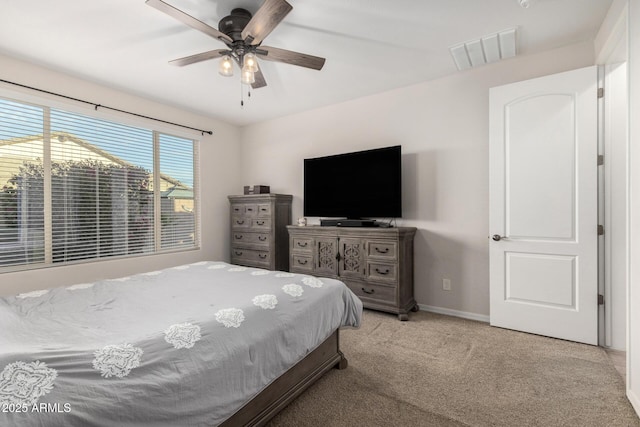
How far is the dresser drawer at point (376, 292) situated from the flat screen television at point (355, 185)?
78 centimetres

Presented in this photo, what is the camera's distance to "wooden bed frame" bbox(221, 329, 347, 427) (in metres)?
1.39

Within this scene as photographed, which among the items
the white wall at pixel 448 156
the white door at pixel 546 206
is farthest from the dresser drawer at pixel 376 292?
the white door at pixel 546 206

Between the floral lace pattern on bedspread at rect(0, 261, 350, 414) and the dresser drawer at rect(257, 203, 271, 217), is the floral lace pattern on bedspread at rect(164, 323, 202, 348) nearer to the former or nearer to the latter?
the floral lace pattern on bedspread at rect(0, 261, 350, 414)

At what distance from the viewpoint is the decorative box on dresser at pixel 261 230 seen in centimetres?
406

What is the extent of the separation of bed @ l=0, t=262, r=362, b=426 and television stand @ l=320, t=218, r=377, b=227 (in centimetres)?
134

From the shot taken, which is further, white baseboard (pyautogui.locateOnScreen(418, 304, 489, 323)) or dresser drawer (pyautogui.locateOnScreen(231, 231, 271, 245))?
dresser drawer (pyautogui.locateOnScreen(231, 231, 271, 245))

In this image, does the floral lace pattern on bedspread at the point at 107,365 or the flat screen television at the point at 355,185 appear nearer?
the floral lace pattern on bedspread at the point at 107,365

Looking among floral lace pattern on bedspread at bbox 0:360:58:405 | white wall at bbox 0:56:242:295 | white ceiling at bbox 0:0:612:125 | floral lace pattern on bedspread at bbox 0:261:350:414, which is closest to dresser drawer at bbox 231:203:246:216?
white wall at bbox 0:56:242:295

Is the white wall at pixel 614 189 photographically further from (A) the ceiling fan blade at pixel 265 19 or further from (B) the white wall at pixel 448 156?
(A) the ceiling fan blade at pixel 265 19

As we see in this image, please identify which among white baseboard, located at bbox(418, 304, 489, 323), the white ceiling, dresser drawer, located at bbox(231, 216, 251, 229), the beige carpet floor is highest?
the white ceiling

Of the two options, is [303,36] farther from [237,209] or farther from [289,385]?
[237,209]

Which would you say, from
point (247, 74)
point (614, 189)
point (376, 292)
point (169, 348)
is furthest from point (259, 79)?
point (614, 189)

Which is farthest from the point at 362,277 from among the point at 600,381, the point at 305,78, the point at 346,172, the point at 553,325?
the point at 305,78

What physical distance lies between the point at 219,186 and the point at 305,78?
7.43ft
